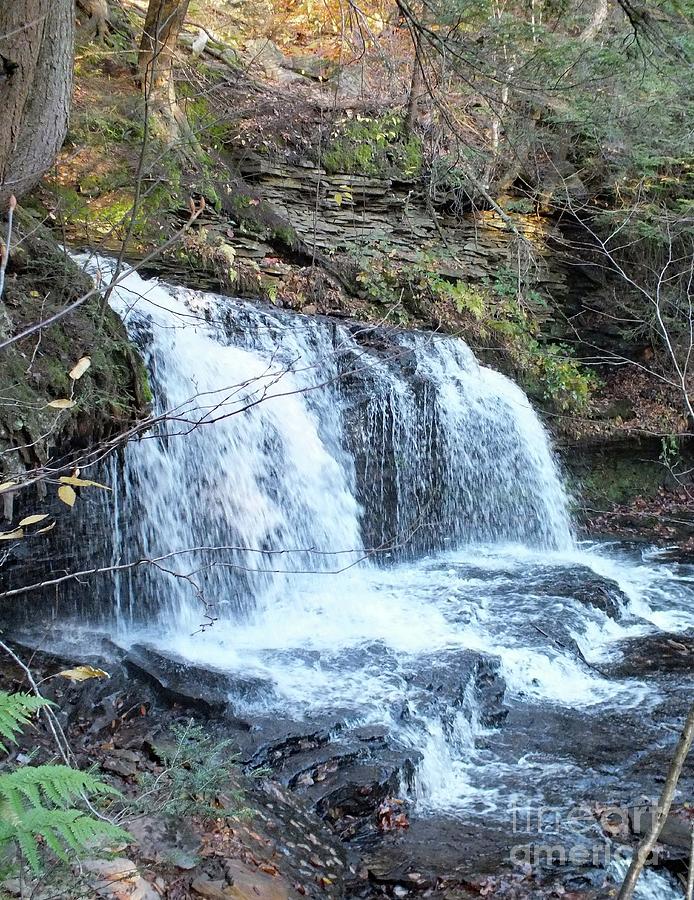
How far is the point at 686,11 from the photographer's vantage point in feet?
17.7

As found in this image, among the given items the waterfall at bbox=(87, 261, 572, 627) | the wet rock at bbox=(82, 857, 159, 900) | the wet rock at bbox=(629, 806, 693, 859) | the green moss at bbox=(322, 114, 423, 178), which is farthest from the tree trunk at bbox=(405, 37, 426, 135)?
the wet rock at bbox=(629, 806, 693, 859)

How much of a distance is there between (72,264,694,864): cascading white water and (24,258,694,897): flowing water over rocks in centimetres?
3

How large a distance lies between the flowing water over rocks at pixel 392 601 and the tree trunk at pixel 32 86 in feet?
4.01

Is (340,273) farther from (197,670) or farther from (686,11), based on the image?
(197,670)

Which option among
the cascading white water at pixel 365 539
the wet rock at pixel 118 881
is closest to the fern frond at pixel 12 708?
the wet rock at pixel 118 881

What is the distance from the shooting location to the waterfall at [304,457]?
20.8 ft

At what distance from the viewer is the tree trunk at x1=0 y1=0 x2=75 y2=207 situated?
3479 mm

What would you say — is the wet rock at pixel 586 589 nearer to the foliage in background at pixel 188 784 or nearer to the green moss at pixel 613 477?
the green moss at pixel 613 477

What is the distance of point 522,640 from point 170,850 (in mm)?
3806

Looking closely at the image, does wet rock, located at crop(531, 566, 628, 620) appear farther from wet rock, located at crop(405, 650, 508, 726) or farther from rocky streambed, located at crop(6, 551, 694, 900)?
wet rock, located at crop(405, 650, 508, 726)

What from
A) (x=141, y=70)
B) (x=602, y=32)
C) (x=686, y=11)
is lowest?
(x=686, y=11)

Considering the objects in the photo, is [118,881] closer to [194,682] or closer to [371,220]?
[194,682]

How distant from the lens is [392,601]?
22.9 ft

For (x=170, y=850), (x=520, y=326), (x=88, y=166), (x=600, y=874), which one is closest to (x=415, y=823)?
(x=600, y=874)
